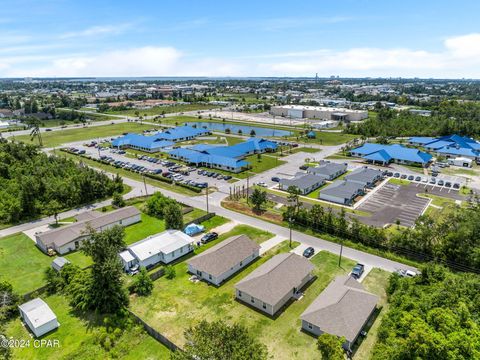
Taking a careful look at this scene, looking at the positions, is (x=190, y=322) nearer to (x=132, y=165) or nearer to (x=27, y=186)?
(x=27, y=186)

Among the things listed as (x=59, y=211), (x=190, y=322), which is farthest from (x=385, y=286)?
(x=59, y=211)

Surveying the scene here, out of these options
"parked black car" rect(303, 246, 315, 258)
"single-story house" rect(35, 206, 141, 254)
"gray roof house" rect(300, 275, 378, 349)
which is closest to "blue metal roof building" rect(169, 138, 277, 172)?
"single-story house" rect(35, 206, 141, 254)

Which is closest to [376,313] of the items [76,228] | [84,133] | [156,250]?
[156,250]

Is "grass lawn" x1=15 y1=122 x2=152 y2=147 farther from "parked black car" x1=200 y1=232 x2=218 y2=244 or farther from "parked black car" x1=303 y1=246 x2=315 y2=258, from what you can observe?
"parked black car" x1=303 y1=246 x2=315 y2=258

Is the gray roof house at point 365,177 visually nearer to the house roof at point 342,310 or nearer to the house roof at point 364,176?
the house roof at point 364,176

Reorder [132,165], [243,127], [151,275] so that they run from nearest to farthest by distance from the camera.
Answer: [151,275]
[132,165]
[243,127]

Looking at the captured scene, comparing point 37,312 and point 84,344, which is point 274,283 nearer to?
point 84,344

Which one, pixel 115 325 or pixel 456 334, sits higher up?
pixel 456 334
